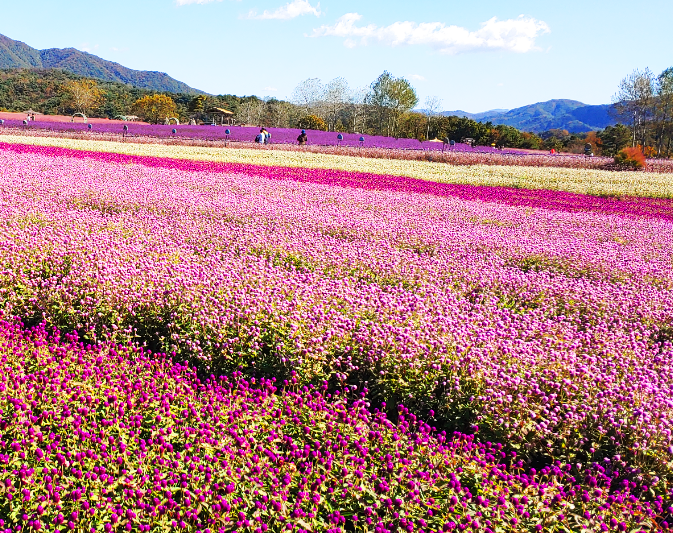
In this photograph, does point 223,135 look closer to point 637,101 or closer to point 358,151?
point 358,151

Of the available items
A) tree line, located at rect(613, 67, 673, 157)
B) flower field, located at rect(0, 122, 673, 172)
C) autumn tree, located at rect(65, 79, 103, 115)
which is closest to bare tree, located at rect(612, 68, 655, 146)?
tree line, located at rect(613, 67, 673, 157)

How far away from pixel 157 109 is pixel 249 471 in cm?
7778

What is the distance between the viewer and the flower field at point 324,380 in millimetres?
3102

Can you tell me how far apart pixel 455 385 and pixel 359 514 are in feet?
5.09

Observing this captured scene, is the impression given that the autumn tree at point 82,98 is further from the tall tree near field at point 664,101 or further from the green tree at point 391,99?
the tall tree near field at point 664,101

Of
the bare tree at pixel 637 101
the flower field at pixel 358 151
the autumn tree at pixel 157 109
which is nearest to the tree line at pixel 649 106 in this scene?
the bare tree at pixel 637 101

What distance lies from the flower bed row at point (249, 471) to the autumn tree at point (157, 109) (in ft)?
242

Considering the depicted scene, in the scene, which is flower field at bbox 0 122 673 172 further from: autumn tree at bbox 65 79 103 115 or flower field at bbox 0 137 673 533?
autumn tree at bbox 65 79 103 115

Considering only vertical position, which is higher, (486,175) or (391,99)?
(391,99)

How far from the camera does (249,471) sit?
3.26m

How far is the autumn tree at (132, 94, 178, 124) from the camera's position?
73.1 meters

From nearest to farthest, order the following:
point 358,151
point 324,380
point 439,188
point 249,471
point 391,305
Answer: point 249,471, point 324,380, point 391,305, point 439,188, point 358,151

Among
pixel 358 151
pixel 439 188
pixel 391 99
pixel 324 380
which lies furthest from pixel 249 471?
pixel 391 99

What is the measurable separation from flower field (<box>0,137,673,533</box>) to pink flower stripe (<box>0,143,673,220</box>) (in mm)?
7124
